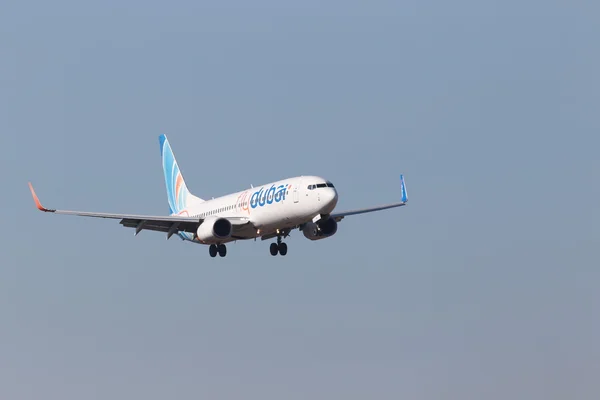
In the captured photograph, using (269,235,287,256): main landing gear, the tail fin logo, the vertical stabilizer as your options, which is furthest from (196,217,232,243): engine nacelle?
the tail fin logo

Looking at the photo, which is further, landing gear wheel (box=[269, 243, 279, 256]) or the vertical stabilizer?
the vertical stabilizer

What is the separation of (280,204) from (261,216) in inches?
79.5

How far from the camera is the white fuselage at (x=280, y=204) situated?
184 ft

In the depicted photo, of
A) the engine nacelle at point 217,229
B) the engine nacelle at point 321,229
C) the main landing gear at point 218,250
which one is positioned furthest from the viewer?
the main landing gear at point 218,250

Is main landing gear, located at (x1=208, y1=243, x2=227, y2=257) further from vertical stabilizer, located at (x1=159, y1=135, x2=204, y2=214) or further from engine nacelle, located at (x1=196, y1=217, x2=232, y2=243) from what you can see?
vertical stabilizer, located at (x1=159, y1=135, x2=204, y2=214)

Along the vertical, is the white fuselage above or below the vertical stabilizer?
below

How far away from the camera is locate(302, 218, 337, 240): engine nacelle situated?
197 feet

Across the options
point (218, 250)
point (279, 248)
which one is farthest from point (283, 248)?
point (218, 250)

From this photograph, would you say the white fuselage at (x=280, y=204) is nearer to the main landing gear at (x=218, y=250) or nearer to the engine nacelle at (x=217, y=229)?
the engine nacelle at (x=217, y=229)

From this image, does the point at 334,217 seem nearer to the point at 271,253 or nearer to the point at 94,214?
the point at 271,253

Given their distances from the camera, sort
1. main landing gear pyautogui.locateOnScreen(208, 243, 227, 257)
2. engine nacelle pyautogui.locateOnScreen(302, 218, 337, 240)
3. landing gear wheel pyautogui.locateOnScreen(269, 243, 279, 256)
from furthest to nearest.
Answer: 1. main landing gear pyautogui.locateOnScreen(208, 243, 227, 257)
2. landing gear wheel pyautogui.locateOnScreen(269, 243, 279, 256)
3. engine nacelle pyautogui.locateOnScreen(302, 218, 337, 240)

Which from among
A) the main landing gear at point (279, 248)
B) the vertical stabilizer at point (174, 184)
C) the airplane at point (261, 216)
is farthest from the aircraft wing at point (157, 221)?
the vertical stabilizer at point (174, 184)

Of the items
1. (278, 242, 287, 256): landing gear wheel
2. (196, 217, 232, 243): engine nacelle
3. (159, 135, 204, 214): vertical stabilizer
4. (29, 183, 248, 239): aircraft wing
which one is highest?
(159, 135, 204, 214): vertical stabilizer

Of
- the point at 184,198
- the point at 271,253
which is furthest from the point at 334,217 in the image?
the point at 184,198
